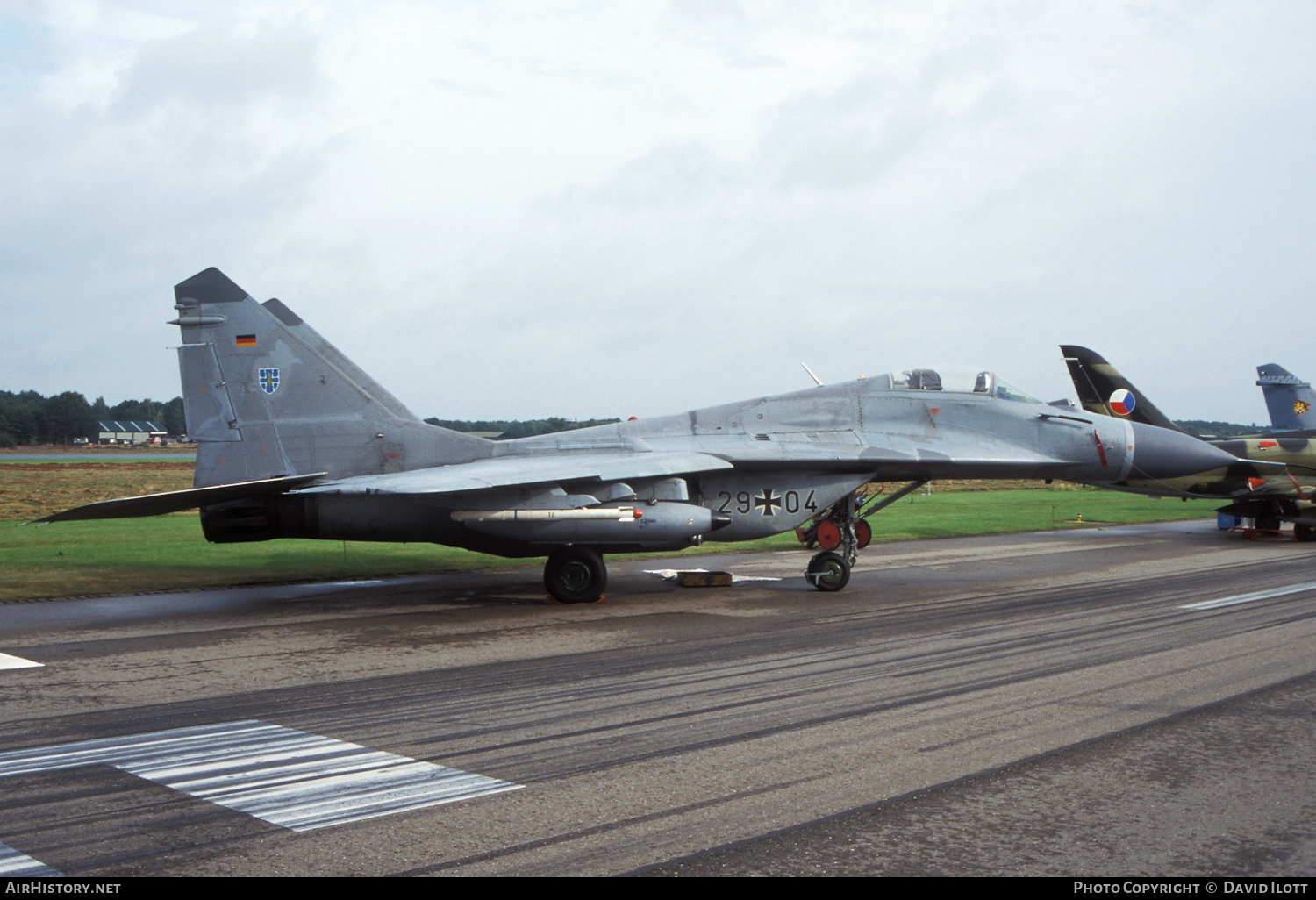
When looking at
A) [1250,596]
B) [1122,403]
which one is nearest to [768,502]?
[1250,596]

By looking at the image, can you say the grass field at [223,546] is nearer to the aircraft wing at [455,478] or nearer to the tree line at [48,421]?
the aircraft wing at [455,478]

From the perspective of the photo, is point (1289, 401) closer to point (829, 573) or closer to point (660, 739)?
point (829, 573)

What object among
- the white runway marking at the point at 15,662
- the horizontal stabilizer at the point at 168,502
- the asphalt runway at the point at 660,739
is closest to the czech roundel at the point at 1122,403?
the asphalt runway at the point at 660,739

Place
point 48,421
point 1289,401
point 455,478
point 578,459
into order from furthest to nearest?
1. point 48,421
2. point 1289,401
3. point 578,459
4. point 455,478

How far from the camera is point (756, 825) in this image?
4.98 meters

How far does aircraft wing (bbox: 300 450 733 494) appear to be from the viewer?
1228cm

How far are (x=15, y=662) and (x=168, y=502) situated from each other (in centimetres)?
307

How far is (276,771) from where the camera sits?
5902 mm

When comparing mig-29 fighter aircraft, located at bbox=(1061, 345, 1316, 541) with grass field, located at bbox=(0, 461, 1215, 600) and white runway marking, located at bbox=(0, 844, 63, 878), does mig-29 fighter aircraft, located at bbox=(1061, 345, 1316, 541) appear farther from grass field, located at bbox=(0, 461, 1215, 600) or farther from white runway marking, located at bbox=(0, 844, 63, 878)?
white runway marking, located at bbox=(0, 844, 63, 878)

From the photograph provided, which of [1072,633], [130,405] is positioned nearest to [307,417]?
[1072,633]

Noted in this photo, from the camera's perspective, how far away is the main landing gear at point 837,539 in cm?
1464

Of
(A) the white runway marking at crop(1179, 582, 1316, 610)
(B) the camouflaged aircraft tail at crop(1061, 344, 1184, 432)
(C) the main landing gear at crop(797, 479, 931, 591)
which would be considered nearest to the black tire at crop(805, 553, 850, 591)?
(C) the main landing gear at crop(797, 479, 931, 591)
